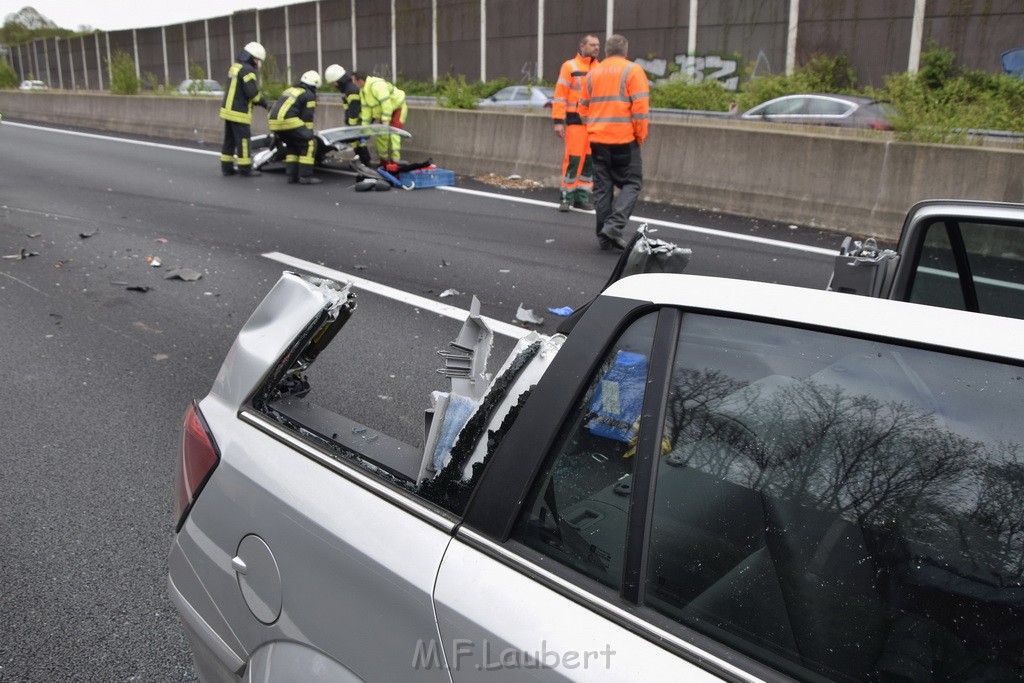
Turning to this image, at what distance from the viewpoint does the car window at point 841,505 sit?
1.35 meters

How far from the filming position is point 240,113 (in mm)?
13500

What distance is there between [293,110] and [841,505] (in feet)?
41.5

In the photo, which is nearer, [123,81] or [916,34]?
[123,81]

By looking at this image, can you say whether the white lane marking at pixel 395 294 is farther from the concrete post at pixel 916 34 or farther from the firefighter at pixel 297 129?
the concrete post at pixel 916 34

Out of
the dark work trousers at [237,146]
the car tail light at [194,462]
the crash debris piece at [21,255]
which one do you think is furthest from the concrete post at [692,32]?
the car tail light at [194,462]

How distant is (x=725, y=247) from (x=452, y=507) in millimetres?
7221

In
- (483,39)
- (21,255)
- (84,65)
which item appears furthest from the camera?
(84,65)

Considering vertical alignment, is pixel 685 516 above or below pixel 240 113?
below

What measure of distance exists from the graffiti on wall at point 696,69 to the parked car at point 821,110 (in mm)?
10931

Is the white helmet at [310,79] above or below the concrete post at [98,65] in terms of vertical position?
below

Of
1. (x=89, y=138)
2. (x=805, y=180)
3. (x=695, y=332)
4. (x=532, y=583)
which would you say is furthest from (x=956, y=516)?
(x=89, y=138)

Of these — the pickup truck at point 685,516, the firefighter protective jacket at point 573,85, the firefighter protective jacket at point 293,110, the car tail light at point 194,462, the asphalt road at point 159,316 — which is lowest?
the asphalt road at point 159,316

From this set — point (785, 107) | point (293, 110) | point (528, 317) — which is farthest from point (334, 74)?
point (785, 107)

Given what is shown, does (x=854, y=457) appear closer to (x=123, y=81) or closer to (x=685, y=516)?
(x=685, y=516)
